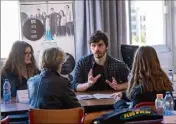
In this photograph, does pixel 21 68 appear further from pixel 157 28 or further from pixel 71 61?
pixel 157 28

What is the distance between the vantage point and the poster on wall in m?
5.12

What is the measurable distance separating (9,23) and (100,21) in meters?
1.38

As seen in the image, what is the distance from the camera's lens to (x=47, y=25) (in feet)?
17.0

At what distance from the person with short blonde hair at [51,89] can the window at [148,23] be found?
2948 millimetres

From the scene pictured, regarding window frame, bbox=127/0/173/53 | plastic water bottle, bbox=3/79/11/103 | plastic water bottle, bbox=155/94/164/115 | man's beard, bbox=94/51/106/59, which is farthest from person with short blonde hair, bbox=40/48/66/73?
window frame, bbox=127/0/173/53

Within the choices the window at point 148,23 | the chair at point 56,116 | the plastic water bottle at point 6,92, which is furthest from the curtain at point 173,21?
the chair at point 56,116

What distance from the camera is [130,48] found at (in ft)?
15.6

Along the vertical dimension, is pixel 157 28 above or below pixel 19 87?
above

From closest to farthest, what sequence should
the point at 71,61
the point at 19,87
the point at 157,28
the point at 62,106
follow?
the point at 62,106 < the point at 19,87 < the point at 71,61 < the point at 157,28

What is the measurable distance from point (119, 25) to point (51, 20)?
1027mm

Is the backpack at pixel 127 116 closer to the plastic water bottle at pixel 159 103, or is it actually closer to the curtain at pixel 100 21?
the plastic water bottle at pixel 159 103

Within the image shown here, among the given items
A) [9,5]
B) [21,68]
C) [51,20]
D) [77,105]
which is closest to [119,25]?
[51,20]

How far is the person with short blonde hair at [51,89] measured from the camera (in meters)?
2.86

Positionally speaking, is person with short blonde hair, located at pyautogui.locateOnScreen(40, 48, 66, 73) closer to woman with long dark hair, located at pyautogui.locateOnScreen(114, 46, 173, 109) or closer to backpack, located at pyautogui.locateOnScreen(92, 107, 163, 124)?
woman with long dark hair, located at pyautogui.locateOnScreen(114, 46, 173, 109)
